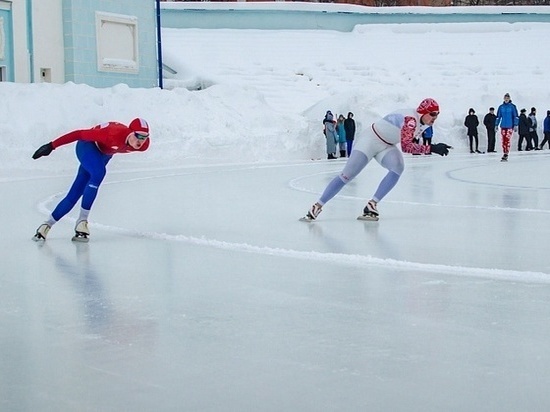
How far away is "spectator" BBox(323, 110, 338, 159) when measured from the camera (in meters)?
25.8

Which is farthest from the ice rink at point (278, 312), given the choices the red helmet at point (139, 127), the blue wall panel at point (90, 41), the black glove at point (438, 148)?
the blue wall panel at point (90, 41)

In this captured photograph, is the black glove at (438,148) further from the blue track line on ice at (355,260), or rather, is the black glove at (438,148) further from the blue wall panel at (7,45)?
the blue wall panel at (7,45)

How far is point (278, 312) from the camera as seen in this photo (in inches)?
201

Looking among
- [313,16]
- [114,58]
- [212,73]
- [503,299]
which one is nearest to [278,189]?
[503,299]

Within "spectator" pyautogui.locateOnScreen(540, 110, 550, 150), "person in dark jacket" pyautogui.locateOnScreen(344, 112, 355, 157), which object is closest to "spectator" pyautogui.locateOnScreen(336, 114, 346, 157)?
"person in dark jacket" pyautogui.locateOnScreen(344, 112, 355, 157)

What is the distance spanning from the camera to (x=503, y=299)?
5344 millimetres

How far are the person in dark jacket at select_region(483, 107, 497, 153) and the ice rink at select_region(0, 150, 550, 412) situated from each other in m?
20.2

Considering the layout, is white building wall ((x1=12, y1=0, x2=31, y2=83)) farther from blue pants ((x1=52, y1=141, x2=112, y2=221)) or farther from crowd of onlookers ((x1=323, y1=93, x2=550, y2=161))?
blue pants ((x1=52, y1=141, x2=112, y2=221))

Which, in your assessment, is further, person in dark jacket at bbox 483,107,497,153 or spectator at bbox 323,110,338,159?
person in dark jacket at bbox 483,107,497,153

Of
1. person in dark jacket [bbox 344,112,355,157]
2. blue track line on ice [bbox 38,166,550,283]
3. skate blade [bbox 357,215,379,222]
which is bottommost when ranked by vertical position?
skate blade [bbox 357,215,379,222]

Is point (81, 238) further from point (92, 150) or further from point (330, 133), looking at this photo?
point (330, 133)

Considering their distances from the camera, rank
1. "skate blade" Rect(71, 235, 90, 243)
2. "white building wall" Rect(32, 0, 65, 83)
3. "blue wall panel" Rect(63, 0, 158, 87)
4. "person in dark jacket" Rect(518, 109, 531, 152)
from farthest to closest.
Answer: "person in dark jacket" Rect(518, 109, 531, 152), "blue wall panel" Rect(63, 0, 158, 87), "white building wall" Rect(32, 0, 65, 83), "skate blade" Rect(71, 235, 90, 243)

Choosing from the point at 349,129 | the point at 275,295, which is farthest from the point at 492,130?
the point at 275,295

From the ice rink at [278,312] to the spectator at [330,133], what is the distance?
15.3m
